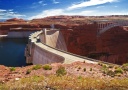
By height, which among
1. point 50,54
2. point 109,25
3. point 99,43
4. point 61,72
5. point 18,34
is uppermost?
point 109,25

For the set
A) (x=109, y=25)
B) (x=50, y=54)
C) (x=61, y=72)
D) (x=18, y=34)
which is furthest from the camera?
(x=18, y=34)

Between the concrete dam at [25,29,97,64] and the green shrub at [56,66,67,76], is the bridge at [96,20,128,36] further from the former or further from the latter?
the green shrub at [56,66,67,76]

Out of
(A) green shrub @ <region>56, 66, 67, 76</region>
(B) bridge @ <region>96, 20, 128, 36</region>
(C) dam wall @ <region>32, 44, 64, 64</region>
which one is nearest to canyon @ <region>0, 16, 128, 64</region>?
(B) bridge @ <region>96, 20, 128, 36</region>

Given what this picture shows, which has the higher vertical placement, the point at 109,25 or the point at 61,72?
the point at 109,25

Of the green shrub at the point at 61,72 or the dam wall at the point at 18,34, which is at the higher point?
the green shrub at the point at 61,72

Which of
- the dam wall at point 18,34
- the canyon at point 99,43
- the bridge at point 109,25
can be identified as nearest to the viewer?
the canyon at point 99,43

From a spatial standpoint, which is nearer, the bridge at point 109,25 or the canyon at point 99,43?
the canyon at point 99,43

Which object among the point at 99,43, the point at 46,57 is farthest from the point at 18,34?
the point at 46,57

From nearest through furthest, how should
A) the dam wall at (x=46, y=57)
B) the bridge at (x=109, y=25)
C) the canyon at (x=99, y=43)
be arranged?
1. the dam wall at (x=46, y=57)
2. the canyon at (x=99, y=43)
3. the bridge at (x=109, y=25)

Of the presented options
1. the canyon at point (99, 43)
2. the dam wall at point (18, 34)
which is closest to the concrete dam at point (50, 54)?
the canyon at point (99, 43)

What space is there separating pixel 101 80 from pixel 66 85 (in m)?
2.38

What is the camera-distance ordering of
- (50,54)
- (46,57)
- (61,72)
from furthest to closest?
(46,57) < (50,54) < (61,72)

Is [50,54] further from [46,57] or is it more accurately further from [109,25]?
[109,25]

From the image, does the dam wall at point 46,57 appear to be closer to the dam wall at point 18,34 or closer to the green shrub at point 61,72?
the green shrub at point 61,72
